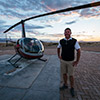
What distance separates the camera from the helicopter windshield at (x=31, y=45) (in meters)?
5.63

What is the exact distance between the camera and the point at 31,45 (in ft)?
19.3

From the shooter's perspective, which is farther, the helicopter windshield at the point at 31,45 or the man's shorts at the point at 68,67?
the helicopter windshield at the point at 31,45

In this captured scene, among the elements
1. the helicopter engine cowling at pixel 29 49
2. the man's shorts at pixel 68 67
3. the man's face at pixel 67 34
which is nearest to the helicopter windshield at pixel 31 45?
the helicopter engine cowling at pixel 29 49

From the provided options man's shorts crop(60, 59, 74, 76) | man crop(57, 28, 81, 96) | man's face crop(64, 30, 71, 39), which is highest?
man's face crop(64, 30, 71, 39)

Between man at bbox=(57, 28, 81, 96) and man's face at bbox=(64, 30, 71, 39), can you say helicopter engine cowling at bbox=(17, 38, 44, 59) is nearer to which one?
man at bbox=(57, 28, 81, 96)

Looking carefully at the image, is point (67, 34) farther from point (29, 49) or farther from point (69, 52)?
point (29, 49)

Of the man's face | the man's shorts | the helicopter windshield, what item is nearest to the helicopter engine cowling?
the helicopter windshield

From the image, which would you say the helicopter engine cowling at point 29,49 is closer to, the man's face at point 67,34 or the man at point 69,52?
the man at point 69,52

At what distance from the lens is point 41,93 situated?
2.67m

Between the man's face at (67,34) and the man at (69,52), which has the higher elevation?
the man's face at (67,34)

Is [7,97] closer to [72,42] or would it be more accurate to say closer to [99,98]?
[72,42]

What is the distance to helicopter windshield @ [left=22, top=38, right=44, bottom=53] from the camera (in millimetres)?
5625

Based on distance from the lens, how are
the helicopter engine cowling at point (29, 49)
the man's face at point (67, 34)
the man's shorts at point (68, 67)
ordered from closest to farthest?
the man's face at point (67, 34) < the man's shorts at point (68, 67) < the helicopter engine cowling at point (29, 49)

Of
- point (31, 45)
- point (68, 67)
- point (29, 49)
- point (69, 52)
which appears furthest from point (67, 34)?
point (31, 45)
